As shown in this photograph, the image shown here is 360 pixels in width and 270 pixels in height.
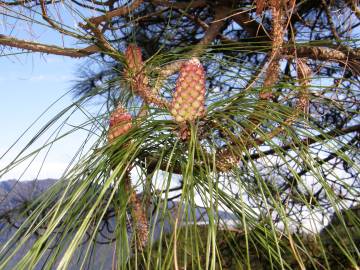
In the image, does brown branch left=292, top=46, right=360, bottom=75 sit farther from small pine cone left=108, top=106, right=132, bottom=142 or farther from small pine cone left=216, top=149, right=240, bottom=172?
small pine cone left=108, top=106, right=132, bottom=142

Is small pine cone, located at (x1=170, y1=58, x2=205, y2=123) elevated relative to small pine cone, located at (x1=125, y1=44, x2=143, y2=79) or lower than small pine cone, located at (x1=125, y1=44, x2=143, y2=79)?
lower

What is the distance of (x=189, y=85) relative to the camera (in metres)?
0.54

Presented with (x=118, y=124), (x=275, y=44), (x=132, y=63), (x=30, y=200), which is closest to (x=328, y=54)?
(x=275, y=44)

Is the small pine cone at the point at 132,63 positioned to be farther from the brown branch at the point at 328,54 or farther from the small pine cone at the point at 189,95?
the brown branch at the point at 328,54

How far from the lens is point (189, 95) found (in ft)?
1.77

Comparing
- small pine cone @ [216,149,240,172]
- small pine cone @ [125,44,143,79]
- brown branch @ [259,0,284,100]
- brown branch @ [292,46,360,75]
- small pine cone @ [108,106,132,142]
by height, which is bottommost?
small pine cone @ [108,106,132,142]

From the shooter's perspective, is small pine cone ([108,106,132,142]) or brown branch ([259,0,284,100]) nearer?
small pine cone ([108,106,132,142])

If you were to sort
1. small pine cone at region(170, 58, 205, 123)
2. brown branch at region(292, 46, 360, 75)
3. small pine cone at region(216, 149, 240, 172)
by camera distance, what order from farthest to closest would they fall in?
1. brown branch at region(292, 46, 360, 75)
2. small pine cone at region(216, 149, 240, 172)
3. small pine cone at region(170, 58, 205, 123)

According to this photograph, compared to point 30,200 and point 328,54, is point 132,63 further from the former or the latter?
point 30,200

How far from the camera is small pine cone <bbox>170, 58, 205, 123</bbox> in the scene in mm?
537

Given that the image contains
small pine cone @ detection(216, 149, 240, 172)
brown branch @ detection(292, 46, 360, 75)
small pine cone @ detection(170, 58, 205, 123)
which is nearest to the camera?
small pine cone @ detection(170, 58, 205, 123)

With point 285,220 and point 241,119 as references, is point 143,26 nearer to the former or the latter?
point 241,119

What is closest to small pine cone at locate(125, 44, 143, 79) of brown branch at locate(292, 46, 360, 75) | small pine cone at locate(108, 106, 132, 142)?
small pine cone at locate(108, 106, 132, 142)

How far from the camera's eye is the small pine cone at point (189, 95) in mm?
537
